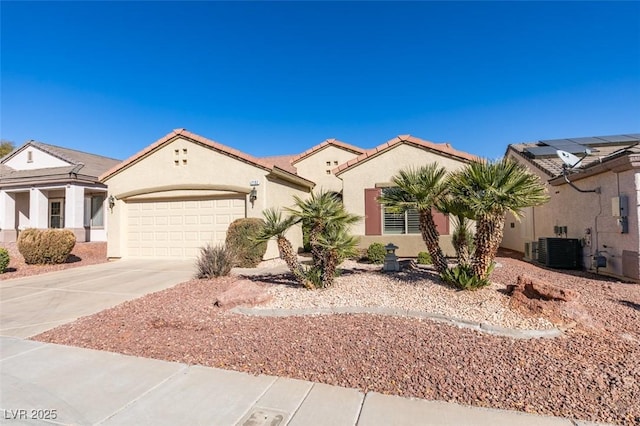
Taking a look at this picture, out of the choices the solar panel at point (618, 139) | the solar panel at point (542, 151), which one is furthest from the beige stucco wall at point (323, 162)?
the solar panel at point (618, 139)

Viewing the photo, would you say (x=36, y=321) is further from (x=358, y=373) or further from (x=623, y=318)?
(x=623, y=318)

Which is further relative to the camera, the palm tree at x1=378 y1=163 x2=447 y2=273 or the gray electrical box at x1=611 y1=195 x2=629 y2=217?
the gray electrical box at x1=611 y1=195 x2=629 y2=217

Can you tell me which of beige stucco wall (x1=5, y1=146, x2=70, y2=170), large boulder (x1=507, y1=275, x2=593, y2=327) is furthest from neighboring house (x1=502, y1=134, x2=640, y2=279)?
beige stucco wall (x1=5, y1=146, x2=70, y2=170)

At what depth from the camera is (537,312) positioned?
5.13 m

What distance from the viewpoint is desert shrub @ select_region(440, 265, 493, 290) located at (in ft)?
20.7

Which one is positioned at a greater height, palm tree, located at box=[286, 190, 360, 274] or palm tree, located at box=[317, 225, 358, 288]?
→ palm tree, located at box=[286, 190, 360, 274]

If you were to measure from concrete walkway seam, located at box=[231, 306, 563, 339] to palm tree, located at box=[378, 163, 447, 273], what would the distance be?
6.37ft

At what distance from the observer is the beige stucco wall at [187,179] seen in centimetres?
1287

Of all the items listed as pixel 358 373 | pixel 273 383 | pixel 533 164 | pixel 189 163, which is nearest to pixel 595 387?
pixel 358 373

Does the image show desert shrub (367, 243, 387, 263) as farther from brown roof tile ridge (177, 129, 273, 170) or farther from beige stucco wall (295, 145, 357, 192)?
beige stucco wall (295, 145, 357, 192)

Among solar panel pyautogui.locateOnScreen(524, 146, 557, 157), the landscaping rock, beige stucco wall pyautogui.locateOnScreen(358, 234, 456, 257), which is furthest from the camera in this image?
solar panel pyautogui.locateOnScreen(524, 146, 557, 157)

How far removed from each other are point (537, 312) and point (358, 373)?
326 centimetres

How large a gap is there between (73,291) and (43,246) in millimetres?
5558

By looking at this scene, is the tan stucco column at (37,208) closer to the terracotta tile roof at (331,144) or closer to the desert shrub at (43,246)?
the desert shrub at (43,246)
